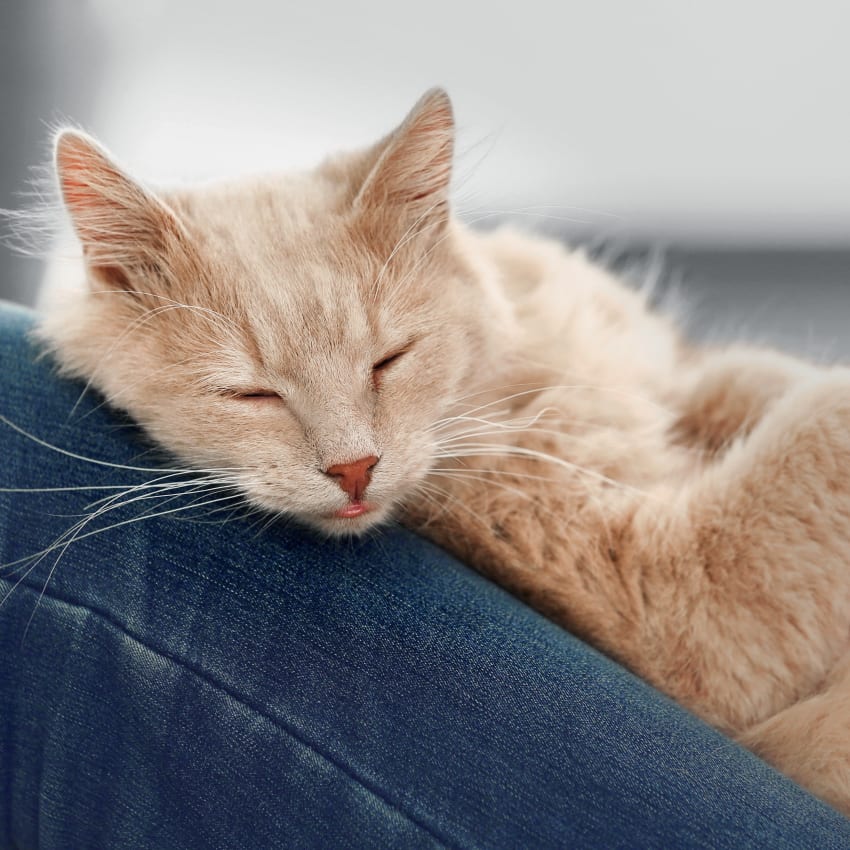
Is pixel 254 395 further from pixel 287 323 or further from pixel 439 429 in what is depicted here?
pixel 439 429

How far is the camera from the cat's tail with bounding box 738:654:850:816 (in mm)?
1036

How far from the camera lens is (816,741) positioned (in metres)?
1.04

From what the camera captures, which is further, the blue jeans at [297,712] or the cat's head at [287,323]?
the cat's head at [287,323]

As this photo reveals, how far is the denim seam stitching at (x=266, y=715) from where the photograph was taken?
0.86m

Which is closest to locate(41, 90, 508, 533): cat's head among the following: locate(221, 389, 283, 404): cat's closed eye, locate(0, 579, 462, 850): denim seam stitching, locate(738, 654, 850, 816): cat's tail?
locate(221, 389, 283, 404): cat's closed eye

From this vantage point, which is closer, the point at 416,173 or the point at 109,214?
the point at 109,214

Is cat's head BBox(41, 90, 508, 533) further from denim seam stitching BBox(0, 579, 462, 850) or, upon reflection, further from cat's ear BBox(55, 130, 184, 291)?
denim seam stitching BBox(0, 579, 462, 850)

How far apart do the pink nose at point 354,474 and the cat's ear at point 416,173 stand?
330mm

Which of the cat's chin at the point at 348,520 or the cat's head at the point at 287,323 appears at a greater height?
the cat's head at the point at 287,323

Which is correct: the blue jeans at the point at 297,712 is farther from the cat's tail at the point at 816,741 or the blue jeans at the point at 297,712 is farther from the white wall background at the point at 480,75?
the white wall background at the point at 480,75

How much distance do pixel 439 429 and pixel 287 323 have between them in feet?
0.79

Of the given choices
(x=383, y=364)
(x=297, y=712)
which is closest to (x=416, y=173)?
(x=383, y=364)

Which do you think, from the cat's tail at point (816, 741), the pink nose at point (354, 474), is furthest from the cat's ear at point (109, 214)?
the cat's tail at point (816, 741)

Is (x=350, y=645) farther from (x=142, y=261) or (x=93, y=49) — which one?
(x=93, y=49)
